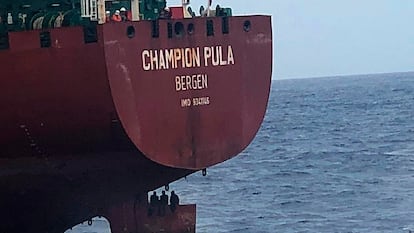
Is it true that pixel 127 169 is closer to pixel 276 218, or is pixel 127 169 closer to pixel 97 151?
pixel 97 151

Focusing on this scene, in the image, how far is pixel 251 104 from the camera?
18.7m

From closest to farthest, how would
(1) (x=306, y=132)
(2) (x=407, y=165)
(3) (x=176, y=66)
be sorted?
(3) (x=176, y=66) < (2) (x=407, y=165) < (1) (x=306, y=132)

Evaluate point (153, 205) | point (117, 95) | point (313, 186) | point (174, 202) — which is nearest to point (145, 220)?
point (153, 205)

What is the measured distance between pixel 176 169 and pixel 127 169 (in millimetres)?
759

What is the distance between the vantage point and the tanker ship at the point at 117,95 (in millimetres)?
16922

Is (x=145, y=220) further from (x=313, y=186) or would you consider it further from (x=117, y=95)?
(x=313, y=186)

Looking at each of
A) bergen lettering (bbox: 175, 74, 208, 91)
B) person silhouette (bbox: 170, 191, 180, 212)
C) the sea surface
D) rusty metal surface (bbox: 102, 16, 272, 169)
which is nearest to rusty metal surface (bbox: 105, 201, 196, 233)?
person silhouette (bbox: 170, 191, 180, 212)

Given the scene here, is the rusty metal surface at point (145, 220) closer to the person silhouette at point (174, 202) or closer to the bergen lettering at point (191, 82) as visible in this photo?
the person silhouette at point (174, 202)

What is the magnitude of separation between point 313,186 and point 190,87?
17.3 metres

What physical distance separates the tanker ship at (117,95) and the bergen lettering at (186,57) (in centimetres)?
2

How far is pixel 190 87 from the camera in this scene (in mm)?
17625

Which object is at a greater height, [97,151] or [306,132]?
[97,151]

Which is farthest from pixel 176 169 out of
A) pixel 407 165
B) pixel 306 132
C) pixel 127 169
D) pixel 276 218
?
pixel 306 132

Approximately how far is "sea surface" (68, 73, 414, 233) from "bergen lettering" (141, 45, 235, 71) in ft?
28.3
